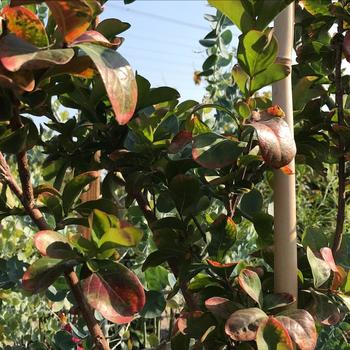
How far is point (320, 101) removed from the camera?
0.93 meters

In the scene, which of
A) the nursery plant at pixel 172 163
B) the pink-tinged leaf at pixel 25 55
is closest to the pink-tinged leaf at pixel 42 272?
the nursery plant at pixel 172 163

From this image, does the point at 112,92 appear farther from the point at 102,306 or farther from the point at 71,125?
the point at 71,125

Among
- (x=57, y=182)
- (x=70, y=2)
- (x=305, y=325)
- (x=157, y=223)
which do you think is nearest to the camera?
(x=70, y=2)

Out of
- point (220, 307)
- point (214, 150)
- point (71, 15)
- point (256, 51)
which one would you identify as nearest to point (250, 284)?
point (220, 307)

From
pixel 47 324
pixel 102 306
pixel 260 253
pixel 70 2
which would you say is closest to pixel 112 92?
pixel 70 2

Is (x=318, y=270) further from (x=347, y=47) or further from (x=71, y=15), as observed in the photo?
(x=71, y=15)

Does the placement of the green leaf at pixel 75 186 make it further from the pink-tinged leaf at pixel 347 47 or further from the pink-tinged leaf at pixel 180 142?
the pink-tinged leaf at pixel 347 47

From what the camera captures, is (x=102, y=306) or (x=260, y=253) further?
(x=260, y=253)

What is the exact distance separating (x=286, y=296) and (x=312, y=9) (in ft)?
1.61

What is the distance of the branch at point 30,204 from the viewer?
27.1 inches

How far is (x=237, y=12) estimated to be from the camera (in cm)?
68

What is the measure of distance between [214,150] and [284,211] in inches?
5.7

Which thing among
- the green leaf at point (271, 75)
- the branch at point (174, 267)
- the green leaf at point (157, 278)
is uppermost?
the green leaf at point (271, 75)

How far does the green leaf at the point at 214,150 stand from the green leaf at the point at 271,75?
9 cm
